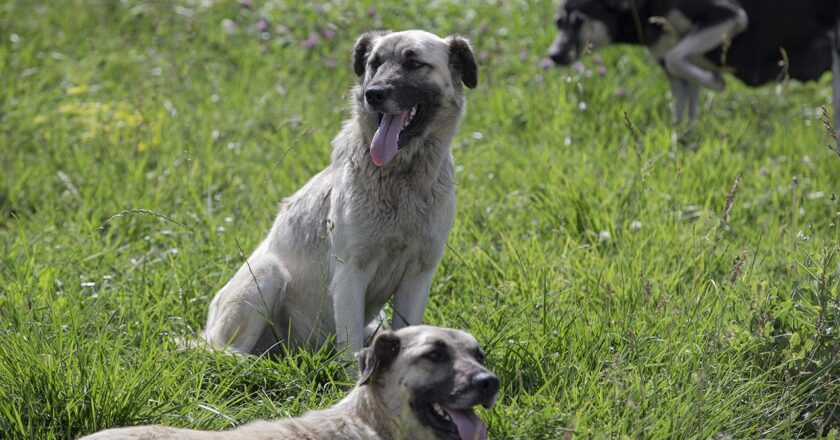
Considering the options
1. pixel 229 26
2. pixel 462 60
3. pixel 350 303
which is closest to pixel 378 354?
pixel 350 303

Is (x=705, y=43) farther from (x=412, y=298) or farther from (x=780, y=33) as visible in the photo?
(x=412, y=298)

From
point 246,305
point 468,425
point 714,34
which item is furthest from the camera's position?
point 714,34

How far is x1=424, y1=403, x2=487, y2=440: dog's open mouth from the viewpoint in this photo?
3.46 meters

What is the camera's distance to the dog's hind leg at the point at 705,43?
27.1ft

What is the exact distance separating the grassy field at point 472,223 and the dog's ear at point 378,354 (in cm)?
48

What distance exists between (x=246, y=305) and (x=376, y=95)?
1.13 meters

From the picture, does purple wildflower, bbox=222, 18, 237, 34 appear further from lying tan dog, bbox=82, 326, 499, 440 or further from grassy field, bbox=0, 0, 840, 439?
lying tan dog, bbox=82, 326, 499, 440

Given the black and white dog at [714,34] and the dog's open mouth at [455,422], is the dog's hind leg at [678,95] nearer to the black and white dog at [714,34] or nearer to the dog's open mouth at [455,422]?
the black and white dog at [714,34]

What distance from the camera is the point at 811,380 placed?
4.25m

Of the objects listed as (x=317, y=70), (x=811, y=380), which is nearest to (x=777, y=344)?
(x=811, y=380)

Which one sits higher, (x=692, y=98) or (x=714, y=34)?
(x=714, y=34)

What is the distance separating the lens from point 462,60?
16.2 ft

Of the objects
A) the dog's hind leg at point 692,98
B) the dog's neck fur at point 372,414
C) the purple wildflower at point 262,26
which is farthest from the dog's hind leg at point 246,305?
the purple wildflower at point 262,26

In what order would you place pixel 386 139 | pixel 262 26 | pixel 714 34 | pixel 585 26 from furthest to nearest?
1. pixel 262 26
2. pixel 585 26
3. pixel 714 34
4. pixel 386 139
